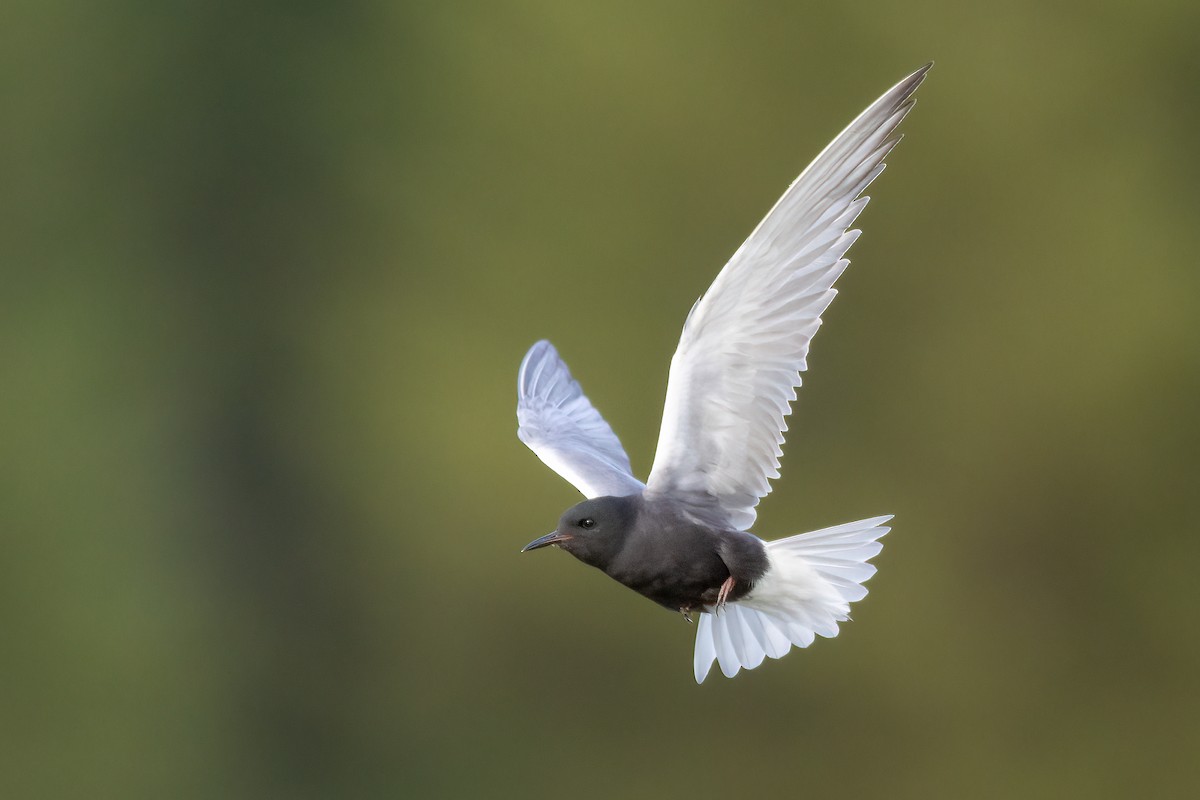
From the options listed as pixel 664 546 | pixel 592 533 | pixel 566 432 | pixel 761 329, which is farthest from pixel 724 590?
pixel 566 432

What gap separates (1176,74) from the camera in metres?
11.4

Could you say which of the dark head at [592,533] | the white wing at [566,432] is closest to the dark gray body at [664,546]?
the dark head at [592,533]

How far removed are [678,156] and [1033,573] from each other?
11.5ft

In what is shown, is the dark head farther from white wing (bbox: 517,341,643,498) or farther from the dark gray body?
white wing (bbox: 517,341,643,498)

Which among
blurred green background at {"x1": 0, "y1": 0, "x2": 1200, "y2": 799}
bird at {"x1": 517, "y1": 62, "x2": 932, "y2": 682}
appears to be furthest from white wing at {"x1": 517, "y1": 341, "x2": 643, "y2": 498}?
blurred green background at {"x1": 0, "y1": 0, "x2": 1200, "y2": 799}

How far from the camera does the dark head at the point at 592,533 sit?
3.64 metres

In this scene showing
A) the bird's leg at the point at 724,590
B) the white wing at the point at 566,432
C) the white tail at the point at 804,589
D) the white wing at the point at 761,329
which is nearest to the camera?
the white wing at the point at 761,329

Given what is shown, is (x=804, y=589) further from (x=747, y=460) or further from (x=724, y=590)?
(x=747, y=460)

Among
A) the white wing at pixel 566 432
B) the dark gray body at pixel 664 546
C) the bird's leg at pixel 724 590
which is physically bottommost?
the bird's leg at pixel 724 590

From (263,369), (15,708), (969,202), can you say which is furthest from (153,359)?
(969,202)

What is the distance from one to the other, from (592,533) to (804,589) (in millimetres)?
586

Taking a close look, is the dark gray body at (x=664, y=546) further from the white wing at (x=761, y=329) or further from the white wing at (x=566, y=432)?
the white wing at (x=566, y=432)

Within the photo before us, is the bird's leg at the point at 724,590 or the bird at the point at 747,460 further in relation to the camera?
the bird's leg at the point at 724,590

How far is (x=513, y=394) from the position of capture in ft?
37.7
